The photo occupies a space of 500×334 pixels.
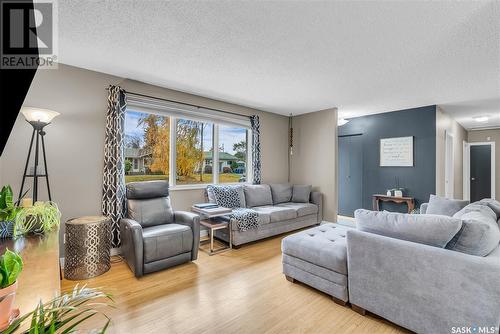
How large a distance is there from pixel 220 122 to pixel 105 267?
2.89m

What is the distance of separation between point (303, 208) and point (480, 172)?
653 cm

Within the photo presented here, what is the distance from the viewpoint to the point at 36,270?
4.00 feet

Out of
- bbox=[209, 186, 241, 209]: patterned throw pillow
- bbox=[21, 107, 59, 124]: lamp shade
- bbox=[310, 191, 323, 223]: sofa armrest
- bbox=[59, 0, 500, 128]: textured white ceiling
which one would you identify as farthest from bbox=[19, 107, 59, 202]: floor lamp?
bbox=[310, 191, 323, 223]: sofa armrest

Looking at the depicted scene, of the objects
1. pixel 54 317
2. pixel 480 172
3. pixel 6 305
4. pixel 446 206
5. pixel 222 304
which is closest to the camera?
pixel 54 317

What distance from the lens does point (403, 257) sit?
1.74 metres

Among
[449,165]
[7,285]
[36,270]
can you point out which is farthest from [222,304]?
[449,165]

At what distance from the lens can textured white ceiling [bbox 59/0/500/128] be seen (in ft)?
6.14

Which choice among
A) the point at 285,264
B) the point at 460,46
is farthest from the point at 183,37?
the point at 460,46

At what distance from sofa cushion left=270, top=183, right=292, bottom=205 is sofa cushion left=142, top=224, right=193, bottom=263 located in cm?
232

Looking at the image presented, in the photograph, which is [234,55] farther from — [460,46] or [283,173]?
[283,173]

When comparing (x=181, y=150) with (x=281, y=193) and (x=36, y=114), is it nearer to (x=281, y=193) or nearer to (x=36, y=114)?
(x=36, y=114)

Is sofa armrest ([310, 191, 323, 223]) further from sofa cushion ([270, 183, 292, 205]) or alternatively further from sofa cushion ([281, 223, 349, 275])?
sofa cushion ([281, 223, 349, 275])

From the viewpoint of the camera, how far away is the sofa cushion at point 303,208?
14.5 ft

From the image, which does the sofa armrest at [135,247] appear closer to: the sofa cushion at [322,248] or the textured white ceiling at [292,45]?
the sofa cushion at [322,248]
